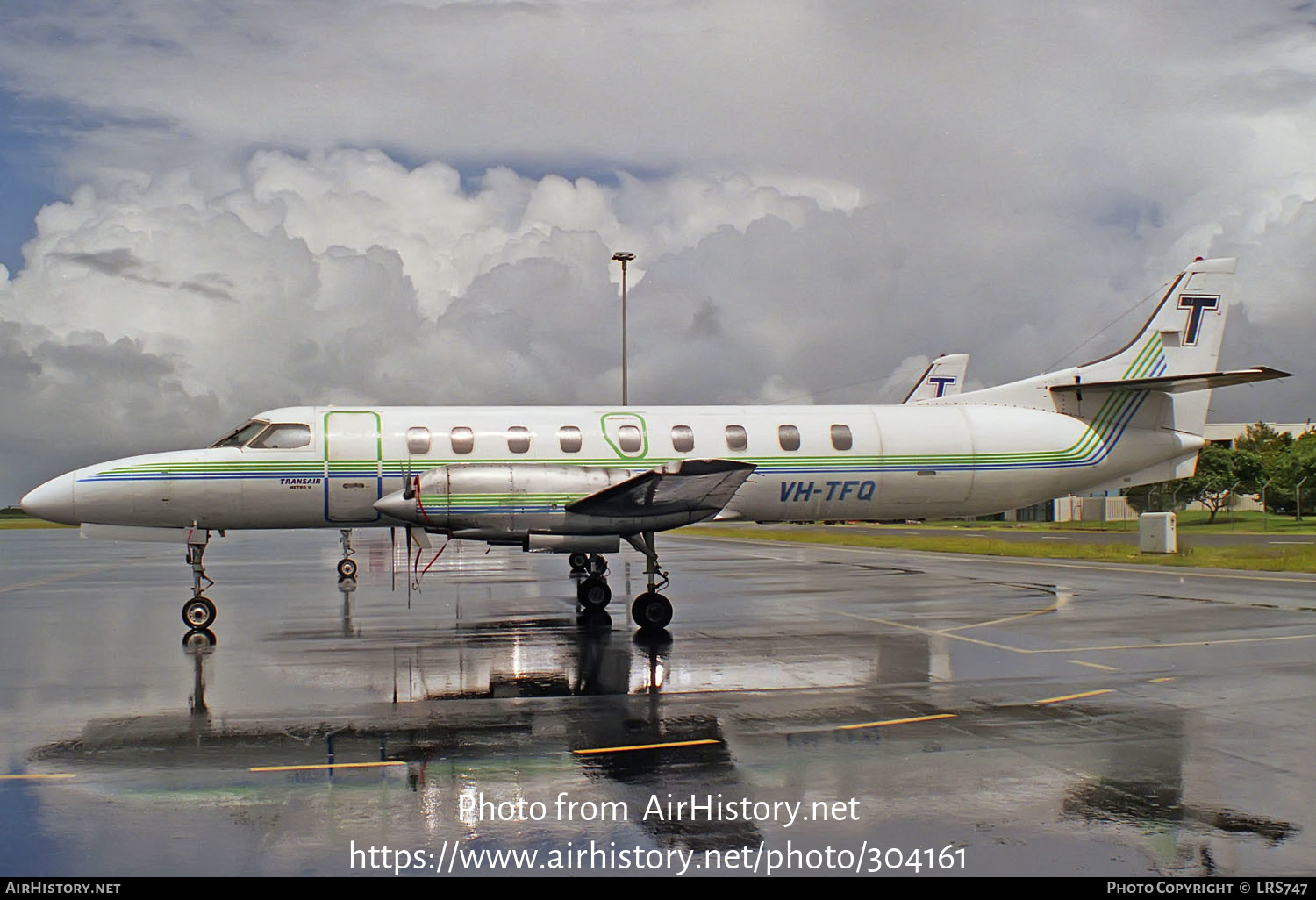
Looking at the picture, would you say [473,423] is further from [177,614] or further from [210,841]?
[210,841]

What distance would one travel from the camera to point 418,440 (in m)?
17.2

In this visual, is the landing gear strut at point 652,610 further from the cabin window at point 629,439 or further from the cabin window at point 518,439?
the cabin window at point 518,439

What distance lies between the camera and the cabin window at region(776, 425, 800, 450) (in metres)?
17.9

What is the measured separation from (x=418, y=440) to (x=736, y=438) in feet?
18.2

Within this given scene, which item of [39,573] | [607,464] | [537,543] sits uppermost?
[607,464]

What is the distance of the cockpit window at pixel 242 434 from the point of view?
17.0 meters

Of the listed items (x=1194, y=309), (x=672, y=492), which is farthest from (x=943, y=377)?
(x=672, y=492)

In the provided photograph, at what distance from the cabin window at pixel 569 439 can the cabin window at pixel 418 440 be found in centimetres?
229

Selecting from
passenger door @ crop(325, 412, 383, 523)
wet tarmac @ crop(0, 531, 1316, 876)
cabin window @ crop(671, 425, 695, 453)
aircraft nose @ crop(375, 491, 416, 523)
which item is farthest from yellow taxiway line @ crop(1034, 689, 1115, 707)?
passenger door @ crop(325, 412, 383, 523)

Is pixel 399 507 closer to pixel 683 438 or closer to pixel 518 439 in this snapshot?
pixel 518 439

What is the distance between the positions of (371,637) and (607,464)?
4804mm

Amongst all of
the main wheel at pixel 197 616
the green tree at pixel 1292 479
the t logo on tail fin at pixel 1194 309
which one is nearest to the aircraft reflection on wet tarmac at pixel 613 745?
the main wheel at pixel 197 616

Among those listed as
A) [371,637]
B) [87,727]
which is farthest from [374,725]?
[371,637]

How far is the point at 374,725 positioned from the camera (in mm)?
9367
